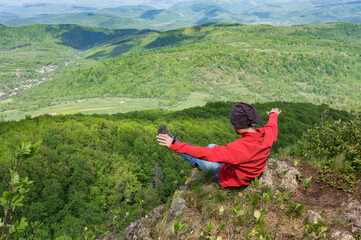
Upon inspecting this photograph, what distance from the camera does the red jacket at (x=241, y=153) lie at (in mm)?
5020

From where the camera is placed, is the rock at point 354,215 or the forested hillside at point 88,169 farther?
the forested hillside at point 88,169

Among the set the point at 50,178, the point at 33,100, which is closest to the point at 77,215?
the point at 50,178

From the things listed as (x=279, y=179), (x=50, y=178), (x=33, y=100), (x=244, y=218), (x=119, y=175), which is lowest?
(x=33, y=100)

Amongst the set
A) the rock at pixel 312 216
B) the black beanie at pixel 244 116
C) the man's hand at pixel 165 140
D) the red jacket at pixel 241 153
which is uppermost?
the black beanie at pixel 244 116

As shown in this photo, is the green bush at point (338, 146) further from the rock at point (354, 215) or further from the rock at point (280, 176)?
the rock at point (354, 215)

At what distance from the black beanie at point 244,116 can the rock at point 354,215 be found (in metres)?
2.79

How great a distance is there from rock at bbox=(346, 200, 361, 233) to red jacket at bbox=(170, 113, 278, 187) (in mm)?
2079

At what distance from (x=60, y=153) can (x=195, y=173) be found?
23294 millimetres

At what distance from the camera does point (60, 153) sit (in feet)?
86.6

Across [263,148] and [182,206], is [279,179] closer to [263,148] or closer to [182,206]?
[263,148]

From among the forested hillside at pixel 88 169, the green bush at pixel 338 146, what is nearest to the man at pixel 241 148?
the green bush at pixel 338 146

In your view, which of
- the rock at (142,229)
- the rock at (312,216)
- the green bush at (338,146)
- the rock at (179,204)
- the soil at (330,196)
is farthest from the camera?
the green bush at (338,146)

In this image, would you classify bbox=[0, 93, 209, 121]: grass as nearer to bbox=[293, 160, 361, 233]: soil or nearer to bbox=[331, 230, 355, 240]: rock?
bbox=[293, 160, 361, 233]: soil

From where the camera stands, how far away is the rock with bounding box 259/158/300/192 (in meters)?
6.38
